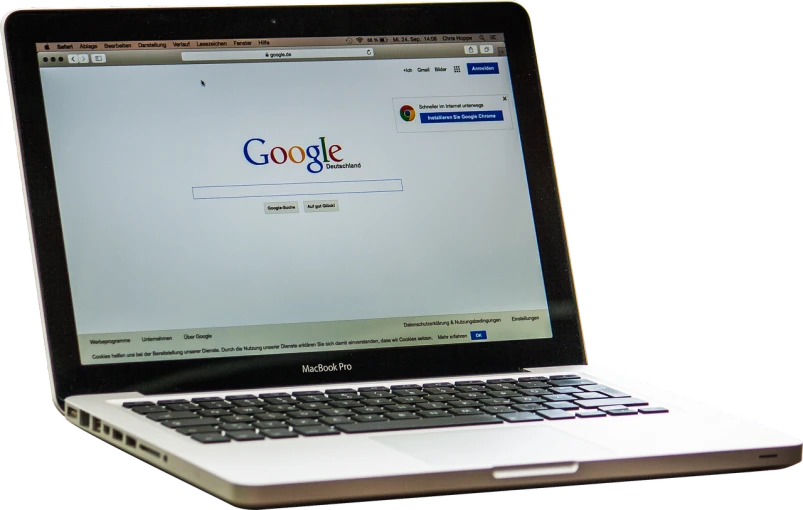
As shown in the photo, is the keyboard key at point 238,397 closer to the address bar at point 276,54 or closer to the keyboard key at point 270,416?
the keyboard key at point 270,416

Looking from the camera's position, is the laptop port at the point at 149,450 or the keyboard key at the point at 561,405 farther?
the keyboard key at the point at 561,405

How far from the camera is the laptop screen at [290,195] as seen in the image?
A: 1.11 meters

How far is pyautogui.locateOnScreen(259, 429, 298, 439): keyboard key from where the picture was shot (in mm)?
862

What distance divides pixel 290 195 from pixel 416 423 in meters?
0.35

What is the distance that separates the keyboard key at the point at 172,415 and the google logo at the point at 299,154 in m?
0.32

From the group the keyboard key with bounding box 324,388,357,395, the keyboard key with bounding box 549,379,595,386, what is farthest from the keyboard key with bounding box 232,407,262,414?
the keyboard key with bounding box 549,379,595,386

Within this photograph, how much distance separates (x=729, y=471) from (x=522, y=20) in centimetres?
64

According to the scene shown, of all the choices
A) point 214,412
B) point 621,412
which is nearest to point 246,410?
point 214,412

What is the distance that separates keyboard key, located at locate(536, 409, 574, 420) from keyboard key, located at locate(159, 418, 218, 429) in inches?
11.4

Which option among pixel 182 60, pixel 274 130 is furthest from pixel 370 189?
pixel 182 60

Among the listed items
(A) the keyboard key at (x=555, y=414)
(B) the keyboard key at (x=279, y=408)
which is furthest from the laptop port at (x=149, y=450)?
(A) the keyboard key at (x=555, y=414)

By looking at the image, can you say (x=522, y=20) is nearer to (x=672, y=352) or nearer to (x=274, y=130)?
(x=274, y=130)

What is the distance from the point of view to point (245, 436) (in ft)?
2.80

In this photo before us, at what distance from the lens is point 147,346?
1099mm
